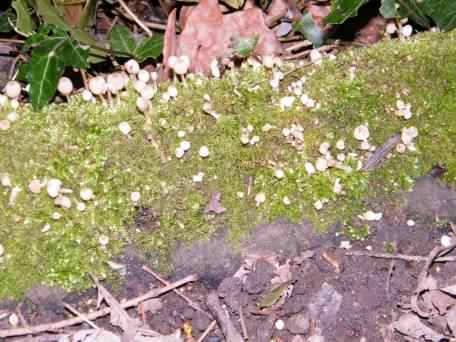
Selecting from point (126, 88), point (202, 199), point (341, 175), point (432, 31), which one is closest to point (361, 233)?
point (341, 175)

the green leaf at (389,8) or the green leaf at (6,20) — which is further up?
the green leaf at (6,20)

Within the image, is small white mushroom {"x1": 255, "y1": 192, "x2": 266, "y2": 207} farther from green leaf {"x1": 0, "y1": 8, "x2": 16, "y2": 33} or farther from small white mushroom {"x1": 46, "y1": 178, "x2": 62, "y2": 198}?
green leaf {"x1": 0, "y1": 8, "x2": 16, "y2": 33}

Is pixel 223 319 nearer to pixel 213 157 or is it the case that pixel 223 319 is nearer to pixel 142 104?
pixel 213 157

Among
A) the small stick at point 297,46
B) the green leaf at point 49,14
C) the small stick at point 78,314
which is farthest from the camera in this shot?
the small stick at point 297,46

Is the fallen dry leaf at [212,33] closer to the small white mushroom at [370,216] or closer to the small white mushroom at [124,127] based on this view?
the small white mushroom at [124,127]

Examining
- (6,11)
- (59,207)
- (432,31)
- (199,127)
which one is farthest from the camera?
(6,11)

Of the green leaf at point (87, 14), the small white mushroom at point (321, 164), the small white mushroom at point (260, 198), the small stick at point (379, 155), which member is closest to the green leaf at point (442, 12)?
the small stick at point (379, 155)

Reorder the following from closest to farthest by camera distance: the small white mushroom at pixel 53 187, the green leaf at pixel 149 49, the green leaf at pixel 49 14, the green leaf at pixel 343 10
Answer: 1. the small white mushroom at pixel 53 187
2. the green leaf at pixel 343 10
3. the green leaf at pixel 49 14
4. the green leaf at pixel 149 49

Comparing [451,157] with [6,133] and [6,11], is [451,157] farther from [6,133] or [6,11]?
[6,11]
